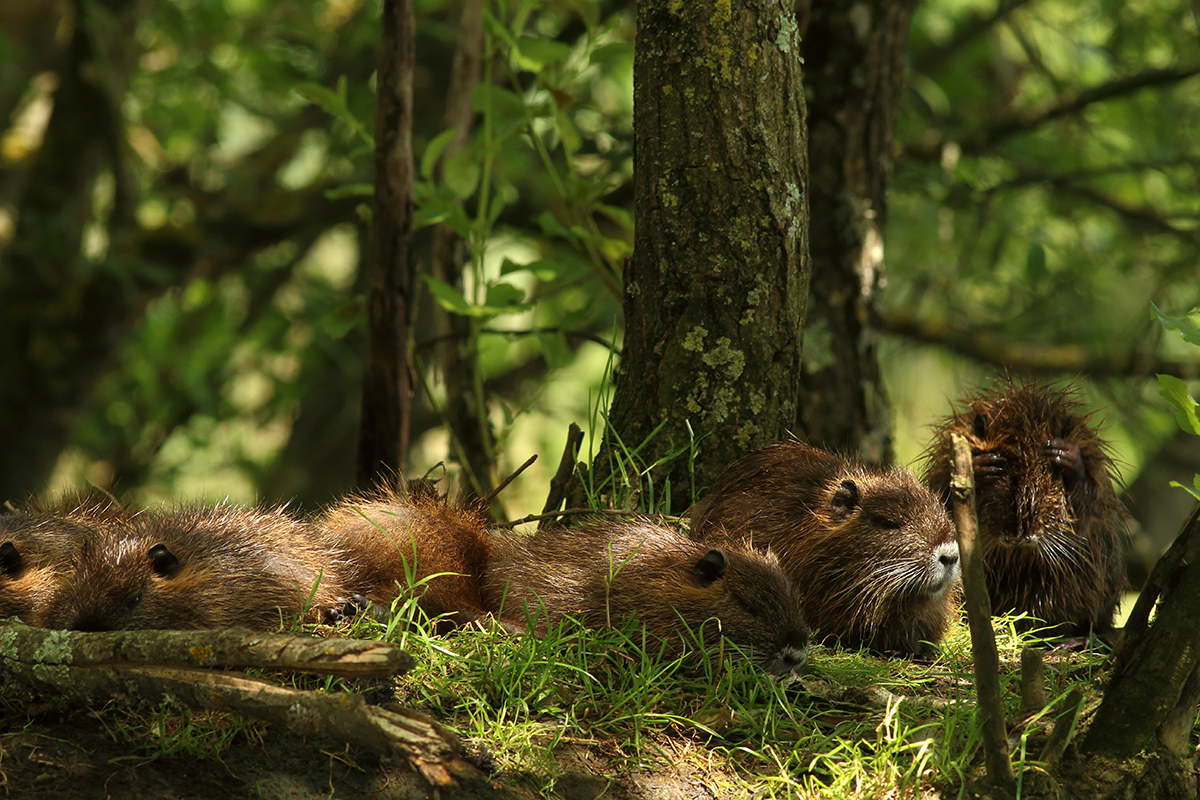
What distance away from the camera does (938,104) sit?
8.93 m

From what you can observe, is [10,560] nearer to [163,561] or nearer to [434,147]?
[163,561]

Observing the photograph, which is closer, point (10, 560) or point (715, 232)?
point (10, 560)

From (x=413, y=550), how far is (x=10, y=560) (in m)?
1.03

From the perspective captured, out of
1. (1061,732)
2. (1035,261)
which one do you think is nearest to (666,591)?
(1061,732)

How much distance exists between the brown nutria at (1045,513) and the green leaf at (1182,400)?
89cm

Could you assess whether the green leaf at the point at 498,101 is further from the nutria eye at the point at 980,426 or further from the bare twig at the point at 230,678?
the bare twig at the point at 230,678

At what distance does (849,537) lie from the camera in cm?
287

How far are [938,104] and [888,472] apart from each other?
22.3 ft

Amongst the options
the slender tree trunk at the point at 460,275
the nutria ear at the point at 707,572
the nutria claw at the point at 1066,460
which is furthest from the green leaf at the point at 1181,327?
the slender tree trunk at the point at 460,275

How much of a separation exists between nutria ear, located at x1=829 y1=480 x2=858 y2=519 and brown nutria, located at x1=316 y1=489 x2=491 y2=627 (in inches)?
42.7

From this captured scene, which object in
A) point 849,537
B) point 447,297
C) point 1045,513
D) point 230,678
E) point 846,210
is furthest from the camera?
point 846,210

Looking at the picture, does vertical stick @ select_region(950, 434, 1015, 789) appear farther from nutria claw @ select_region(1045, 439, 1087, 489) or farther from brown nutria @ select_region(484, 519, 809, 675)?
nutria claw @ select_region(1045, 439, 1087, 489)

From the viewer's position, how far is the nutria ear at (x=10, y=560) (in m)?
2.63

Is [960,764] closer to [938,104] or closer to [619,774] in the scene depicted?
[619,774]
